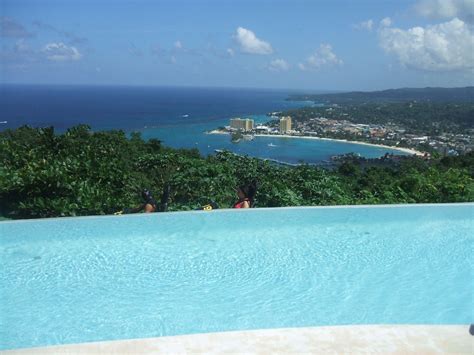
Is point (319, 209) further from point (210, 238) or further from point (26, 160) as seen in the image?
point (26, 160)

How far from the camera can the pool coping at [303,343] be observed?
9.95 ft

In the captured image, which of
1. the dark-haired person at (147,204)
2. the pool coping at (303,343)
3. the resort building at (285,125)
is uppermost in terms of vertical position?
the dark-haired person at (147,204)

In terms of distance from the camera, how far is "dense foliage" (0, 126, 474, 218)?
7012 millimetres

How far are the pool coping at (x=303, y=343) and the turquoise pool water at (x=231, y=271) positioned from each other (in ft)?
3.58

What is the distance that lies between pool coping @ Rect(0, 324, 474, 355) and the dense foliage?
410 cm

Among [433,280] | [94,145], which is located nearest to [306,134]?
[94,145]

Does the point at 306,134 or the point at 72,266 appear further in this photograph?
the point at 306,134

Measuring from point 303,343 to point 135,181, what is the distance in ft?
17.0

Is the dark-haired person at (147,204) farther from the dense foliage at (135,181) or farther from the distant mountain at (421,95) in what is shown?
the distant mountain at (421,95)

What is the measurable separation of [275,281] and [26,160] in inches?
172

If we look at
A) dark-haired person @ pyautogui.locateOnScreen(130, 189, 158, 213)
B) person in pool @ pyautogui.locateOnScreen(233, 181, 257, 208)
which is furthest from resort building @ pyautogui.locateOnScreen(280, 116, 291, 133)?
dark-haired person @ pyautogui.locateOnScreen(130, 189, 158, 213)

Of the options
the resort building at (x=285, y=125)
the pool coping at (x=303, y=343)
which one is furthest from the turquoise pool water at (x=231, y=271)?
the resort building at (x=285, y=125)

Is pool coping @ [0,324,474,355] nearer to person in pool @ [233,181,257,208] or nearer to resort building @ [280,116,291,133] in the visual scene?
person in pool @ [233,181,257,208]

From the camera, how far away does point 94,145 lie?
8719mm
